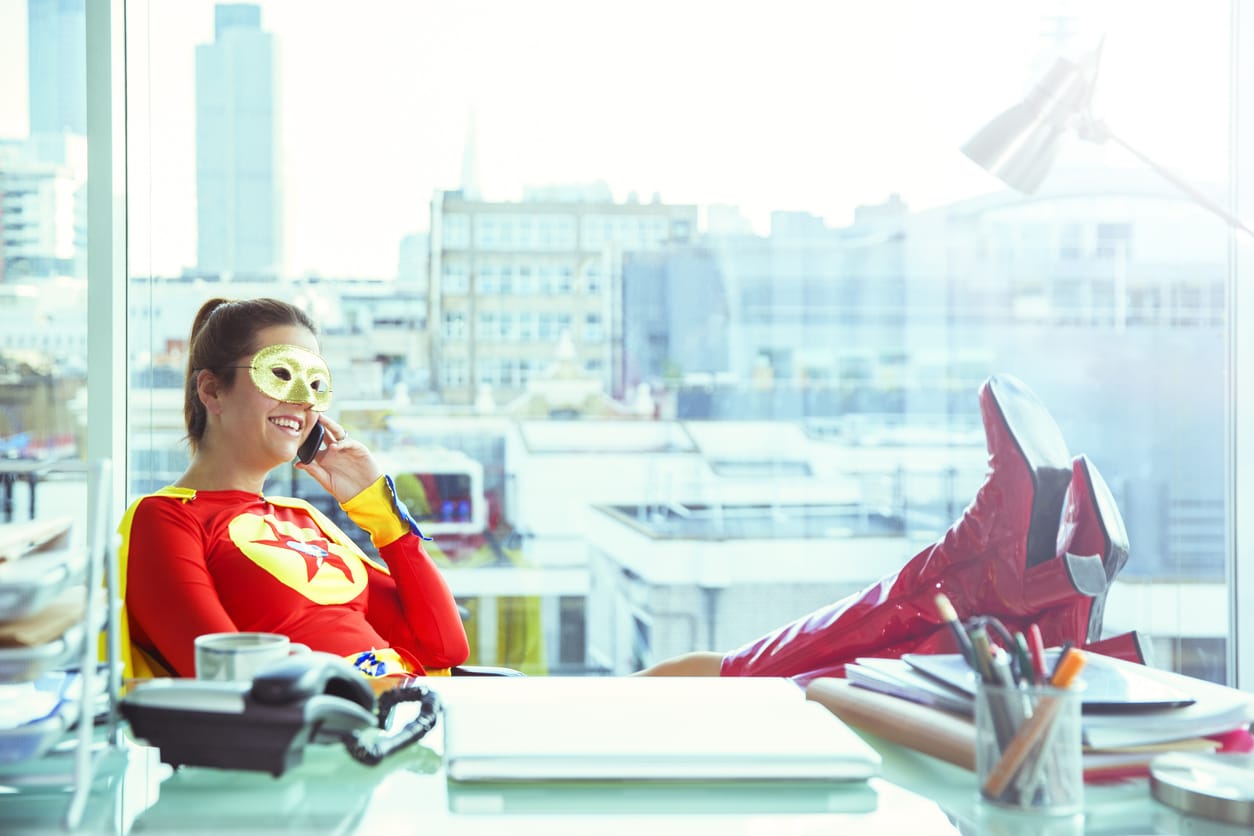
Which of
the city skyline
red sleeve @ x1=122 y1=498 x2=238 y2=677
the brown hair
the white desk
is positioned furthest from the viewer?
the city skyline

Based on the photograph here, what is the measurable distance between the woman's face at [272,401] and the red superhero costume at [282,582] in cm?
8

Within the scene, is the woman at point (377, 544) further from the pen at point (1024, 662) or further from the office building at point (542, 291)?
the office building at point (542, 291)

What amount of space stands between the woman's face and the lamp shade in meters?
1.04

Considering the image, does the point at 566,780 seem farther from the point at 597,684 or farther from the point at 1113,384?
the point at 1113,384

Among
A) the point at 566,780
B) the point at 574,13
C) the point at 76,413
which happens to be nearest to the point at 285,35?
the point at 574,13

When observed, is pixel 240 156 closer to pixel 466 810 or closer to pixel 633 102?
pixel 633 102

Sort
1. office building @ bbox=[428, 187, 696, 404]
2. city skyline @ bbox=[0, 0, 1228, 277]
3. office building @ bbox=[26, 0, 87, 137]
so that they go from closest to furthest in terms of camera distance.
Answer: office building @ bbox=[26, 0, 87, 137] < city skyline @ bbox=[0, 0, 1228, 277] < office building @ bbox=[428, 187, 696, 404]

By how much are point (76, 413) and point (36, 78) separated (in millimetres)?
725

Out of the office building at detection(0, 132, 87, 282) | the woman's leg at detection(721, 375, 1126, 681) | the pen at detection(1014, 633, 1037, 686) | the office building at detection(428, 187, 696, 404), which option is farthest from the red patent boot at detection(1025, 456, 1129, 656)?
the office building at detection(428, 187, 696, 404)

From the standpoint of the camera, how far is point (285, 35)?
336 centimetres

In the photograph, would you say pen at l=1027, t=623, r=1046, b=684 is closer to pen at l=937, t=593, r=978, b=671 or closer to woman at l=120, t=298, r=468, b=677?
pen at l=937, t=593, r=978, b=671

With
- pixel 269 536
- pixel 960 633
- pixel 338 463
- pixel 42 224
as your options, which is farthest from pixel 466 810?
pixel 42 224

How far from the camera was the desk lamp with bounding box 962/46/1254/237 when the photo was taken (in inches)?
69.7

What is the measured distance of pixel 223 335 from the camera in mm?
1666
